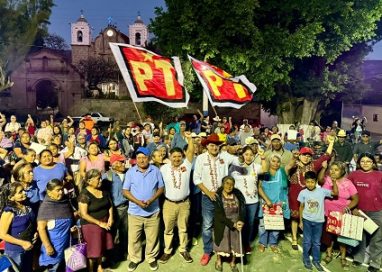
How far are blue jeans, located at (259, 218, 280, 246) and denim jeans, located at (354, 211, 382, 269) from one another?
1289mm

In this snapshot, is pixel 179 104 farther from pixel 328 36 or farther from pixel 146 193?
pixel 328 36

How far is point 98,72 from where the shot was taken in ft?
129

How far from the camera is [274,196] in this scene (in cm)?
580

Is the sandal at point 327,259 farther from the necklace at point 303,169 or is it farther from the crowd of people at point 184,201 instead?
the necklace at point 303,169

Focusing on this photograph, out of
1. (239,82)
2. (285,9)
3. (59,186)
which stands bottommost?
A: (59,186)

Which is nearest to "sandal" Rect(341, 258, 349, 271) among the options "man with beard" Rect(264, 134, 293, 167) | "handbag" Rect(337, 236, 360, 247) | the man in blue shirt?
"handbag" Rect(337, 236, 360, 247)

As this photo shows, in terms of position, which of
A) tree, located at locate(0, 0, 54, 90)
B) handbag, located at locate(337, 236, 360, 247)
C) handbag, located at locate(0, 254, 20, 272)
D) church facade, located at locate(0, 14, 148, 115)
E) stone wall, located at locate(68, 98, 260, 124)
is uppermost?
tree, located at locate(0, 0, 54, 90)

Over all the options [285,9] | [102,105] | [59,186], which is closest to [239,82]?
[59,186]

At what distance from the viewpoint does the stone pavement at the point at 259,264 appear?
18.2ft

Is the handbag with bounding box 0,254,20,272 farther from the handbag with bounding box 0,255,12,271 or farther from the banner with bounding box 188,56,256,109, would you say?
the banner with bounding box 188,56,256,109

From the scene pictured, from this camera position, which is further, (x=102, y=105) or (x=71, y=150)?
(x=102, y=105)

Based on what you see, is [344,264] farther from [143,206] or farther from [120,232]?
[120,232]

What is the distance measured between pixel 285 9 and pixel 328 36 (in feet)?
7.75

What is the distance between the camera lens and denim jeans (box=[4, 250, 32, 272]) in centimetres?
437
